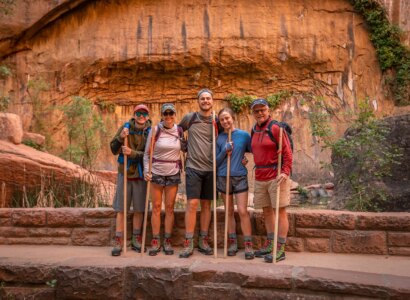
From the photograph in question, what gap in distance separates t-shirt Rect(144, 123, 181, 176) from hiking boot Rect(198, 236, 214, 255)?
847 mm

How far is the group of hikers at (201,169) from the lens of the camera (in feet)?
15.1

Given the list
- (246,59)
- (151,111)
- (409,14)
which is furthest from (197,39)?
(409,14)

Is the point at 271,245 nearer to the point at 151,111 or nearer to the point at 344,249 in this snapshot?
the point at 344,249

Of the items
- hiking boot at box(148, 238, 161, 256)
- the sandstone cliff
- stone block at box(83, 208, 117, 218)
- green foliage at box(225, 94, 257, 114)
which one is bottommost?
hiking boot at box(148, 238, 161, 256)

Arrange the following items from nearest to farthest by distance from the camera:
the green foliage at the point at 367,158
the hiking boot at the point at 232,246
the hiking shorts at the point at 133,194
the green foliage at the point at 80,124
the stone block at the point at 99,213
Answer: the hiking boot at the point at 232,246
the hiking shorts at the point at 133,194
the stone block at the point at 99,213
the green foliage at the point at 367,158
the green foliage at the point at 80,124

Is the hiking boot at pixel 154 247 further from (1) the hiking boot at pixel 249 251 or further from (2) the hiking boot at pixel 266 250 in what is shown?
(2) the hiking boot at pixel 266 250

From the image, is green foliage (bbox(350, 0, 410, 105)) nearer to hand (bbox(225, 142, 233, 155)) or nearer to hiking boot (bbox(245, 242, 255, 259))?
hand (bbox(225, 142, 233, 155))

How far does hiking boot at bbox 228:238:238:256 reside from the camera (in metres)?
4.71

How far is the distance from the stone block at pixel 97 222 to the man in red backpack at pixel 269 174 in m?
1.94

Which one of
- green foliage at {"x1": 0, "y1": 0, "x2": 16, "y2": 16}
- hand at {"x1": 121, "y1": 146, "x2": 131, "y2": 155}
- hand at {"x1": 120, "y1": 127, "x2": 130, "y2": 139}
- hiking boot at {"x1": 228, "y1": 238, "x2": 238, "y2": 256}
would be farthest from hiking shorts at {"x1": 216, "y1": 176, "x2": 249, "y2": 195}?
green foliage at {"x1": 0, "y1": 0, "x2": 16, "y2": 16}

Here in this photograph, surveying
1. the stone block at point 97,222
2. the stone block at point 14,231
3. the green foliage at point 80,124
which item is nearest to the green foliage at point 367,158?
the stone block at point 97,222

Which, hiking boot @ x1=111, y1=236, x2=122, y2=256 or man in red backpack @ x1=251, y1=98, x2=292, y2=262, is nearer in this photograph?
man in red backpack @ x1=251, y1=98, x2=292, y2=262

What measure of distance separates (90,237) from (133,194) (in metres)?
0.91

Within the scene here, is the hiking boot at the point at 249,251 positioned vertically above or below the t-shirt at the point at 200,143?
below
